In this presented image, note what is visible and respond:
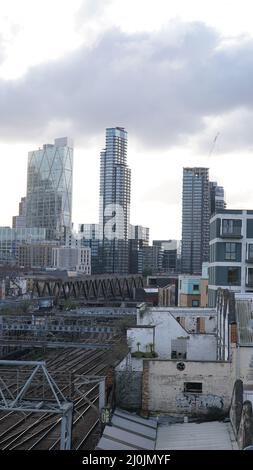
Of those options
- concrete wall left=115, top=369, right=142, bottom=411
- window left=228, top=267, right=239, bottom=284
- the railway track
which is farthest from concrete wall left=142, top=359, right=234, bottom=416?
window left=228, top=267, right=239, bottom=284

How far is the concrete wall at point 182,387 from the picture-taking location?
2227 cm

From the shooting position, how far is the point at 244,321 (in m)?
24.8

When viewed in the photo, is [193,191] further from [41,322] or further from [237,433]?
[237,433]

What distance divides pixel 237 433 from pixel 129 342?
35.6 feet

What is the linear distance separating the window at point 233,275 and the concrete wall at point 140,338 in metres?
13.5

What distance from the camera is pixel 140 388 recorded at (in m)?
22.8

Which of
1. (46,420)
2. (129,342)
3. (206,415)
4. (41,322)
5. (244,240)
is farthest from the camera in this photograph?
(41,322)

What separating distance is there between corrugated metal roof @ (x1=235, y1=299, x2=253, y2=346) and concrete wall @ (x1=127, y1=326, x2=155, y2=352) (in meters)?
4.72

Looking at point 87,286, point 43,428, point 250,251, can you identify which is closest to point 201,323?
point 250,251

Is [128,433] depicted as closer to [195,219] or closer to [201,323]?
[201,323]

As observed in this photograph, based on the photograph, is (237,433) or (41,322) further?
(41,322)

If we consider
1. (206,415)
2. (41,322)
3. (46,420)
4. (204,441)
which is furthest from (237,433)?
(41,322)

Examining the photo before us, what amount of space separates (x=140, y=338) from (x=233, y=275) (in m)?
14.3
